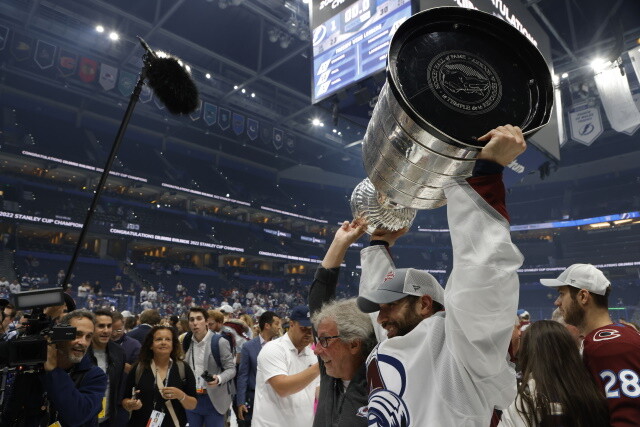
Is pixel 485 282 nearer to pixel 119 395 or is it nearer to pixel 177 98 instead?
pixel 177 98

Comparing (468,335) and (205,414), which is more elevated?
(468,335)

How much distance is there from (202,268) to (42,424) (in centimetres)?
2672

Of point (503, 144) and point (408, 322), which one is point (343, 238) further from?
point (503, 144)

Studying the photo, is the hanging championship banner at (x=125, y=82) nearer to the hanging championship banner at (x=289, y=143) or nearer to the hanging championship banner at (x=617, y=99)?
the hanging championship banner at (x=289, y=143)

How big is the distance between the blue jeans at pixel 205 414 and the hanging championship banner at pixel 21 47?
21.0 metres

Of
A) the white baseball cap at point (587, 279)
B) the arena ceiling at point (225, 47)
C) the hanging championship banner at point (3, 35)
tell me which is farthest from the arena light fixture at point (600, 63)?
the hanging championship banner at point (3, 35)

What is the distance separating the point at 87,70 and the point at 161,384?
849 inches

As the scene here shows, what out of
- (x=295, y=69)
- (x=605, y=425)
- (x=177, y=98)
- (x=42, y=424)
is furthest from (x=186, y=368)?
(x=295, y=69)

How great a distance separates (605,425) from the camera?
1.59 metres

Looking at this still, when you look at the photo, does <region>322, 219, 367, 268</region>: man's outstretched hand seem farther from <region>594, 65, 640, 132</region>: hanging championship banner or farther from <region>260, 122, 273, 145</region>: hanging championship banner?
<region>260, 122, 273, 145</region>: hanging championship banner

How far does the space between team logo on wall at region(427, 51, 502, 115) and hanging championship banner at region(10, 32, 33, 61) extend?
77.6ft

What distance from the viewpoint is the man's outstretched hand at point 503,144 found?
38.3 inches

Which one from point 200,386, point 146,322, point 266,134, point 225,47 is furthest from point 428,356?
point 266,134

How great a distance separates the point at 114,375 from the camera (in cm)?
365
